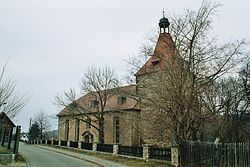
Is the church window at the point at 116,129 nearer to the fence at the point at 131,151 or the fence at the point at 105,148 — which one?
the fence at the point at 105,148

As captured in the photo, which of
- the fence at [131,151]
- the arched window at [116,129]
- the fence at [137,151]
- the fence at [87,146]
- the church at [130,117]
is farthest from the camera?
the arched window at [116,129]

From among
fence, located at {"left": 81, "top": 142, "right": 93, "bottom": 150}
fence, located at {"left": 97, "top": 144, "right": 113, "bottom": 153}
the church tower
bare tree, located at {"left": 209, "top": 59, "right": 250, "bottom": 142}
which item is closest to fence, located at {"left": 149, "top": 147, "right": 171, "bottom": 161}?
the church tower

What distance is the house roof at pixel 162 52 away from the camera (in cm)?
2038

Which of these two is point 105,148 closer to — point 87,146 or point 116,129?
point 87,146

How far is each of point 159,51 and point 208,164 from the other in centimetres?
797

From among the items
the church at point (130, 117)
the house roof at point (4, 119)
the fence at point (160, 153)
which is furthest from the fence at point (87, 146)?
the house roof at point (4, 119)

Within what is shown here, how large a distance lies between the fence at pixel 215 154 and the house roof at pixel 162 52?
508 centimetres

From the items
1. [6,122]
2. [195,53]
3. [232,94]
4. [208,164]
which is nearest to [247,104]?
[232,94]

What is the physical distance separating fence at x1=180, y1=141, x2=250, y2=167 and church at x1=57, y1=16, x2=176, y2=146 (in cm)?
247

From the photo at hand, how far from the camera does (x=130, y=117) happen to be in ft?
111

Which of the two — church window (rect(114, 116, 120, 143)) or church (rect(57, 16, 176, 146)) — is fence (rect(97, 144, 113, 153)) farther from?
church window (rect(114, 116, 120, 143))

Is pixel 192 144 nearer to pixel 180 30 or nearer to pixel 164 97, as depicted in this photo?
pixel 164 97

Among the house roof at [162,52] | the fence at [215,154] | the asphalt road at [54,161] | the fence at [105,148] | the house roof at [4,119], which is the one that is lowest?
the asphalt road at [54,161]

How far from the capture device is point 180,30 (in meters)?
20.2
